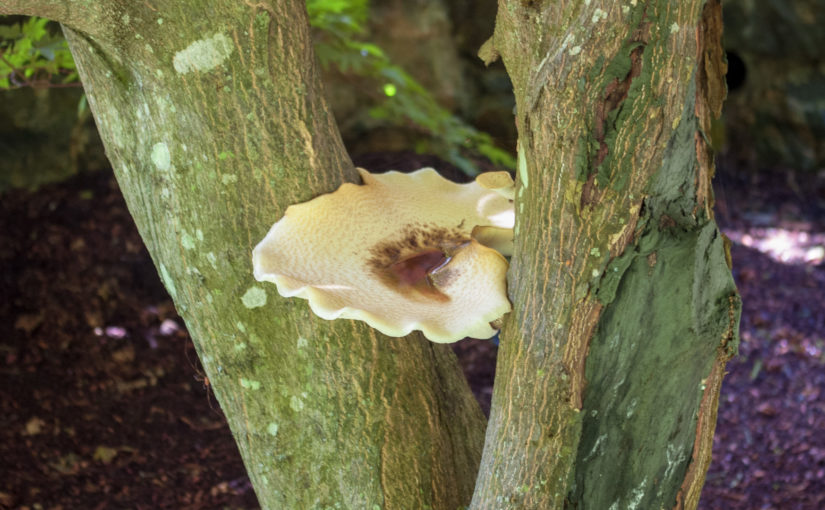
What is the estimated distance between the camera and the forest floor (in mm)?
3455

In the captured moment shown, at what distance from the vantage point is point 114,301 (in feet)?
14.9

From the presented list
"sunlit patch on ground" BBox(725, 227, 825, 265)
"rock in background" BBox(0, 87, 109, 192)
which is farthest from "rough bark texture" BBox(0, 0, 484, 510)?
"sunlit patch on ground" BBox(725, 227, 825, 265)

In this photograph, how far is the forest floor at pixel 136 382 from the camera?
3.46 metres

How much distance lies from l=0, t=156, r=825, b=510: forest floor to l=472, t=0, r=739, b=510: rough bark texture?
1.95m

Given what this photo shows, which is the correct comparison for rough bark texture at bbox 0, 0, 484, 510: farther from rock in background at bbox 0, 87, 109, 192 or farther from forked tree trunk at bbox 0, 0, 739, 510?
rock in background at bbox 0, 87, 109, 192

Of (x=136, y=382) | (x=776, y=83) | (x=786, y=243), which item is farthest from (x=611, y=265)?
(x=776, y=83)

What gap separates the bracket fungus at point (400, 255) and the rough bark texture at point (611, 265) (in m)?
0.12

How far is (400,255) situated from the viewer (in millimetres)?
1722

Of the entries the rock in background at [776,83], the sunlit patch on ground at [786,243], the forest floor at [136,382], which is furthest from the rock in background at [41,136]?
the rock in background at [776,83]

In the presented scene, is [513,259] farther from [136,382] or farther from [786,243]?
[786,243]

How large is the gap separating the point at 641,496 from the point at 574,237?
0.57m

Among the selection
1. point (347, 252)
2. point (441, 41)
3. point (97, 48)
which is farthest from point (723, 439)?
point (441, 41)

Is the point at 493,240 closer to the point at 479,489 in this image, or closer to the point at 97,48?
the point at 479,489

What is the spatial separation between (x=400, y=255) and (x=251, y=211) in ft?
1.17
